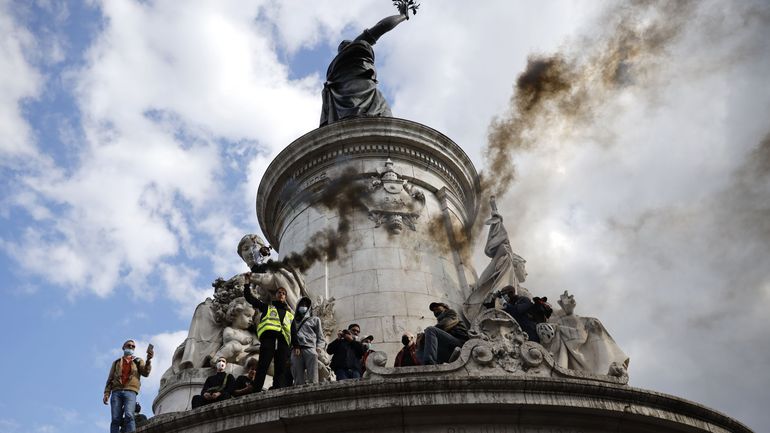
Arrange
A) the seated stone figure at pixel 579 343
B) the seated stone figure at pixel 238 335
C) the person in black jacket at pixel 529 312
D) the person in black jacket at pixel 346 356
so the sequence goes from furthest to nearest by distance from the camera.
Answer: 1. the seated stone figure at pixel 238 335
2. the person in black jacket at pixel 529 312
3. the seated stone figure at pixel 579 343
4. the person in black jacket at pixel 346 356

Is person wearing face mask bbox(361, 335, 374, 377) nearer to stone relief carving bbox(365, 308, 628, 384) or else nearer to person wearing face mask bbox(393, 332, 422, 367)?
person wearing face mask bbox(393, 332, 422, 367)

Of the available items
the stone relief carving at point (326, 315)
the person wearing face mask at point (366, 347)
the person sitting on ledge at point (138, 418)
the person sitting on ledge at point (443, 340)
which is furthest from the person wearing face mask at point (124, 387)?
the person sitting on ledge at point (443, 340)

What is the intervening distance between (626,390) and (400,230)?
7352 millimetres

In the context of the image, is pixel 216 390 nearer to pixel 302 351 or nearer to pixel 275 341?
pixel 275 341

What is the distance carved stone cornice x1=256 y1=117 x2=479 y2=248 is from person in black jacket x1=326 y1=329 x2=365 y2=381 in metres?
6.20

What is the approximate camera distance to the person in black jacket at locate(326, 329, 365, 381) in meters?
11.0

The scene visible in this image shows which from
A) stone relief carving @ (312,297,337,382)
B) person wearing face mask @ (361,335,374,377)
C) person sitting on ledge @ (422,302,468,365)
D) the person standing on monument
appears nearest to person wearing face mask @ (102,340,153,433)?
person wearing face mask @ (361,335,374,377)

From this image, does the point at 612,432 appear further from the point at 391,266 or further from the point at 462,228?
the point at 462,228

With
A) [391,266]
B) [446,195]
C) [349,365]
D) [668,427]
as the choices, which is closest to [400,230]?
[391,266]

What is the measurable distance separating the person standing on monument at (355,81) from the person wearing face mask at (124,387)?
11062 millimetres

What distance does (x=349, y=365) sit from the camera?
1109 cm

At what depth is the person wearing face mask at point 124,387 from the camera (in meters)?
10.2

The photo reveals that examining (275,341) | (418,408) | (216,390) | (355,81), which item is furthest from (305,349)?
(355,81)

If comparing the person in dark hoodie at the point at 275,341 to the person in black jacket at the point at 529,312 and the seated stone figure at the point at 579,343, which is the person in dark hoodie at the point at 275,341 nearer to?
the person in black jacket at the point at 529,312
